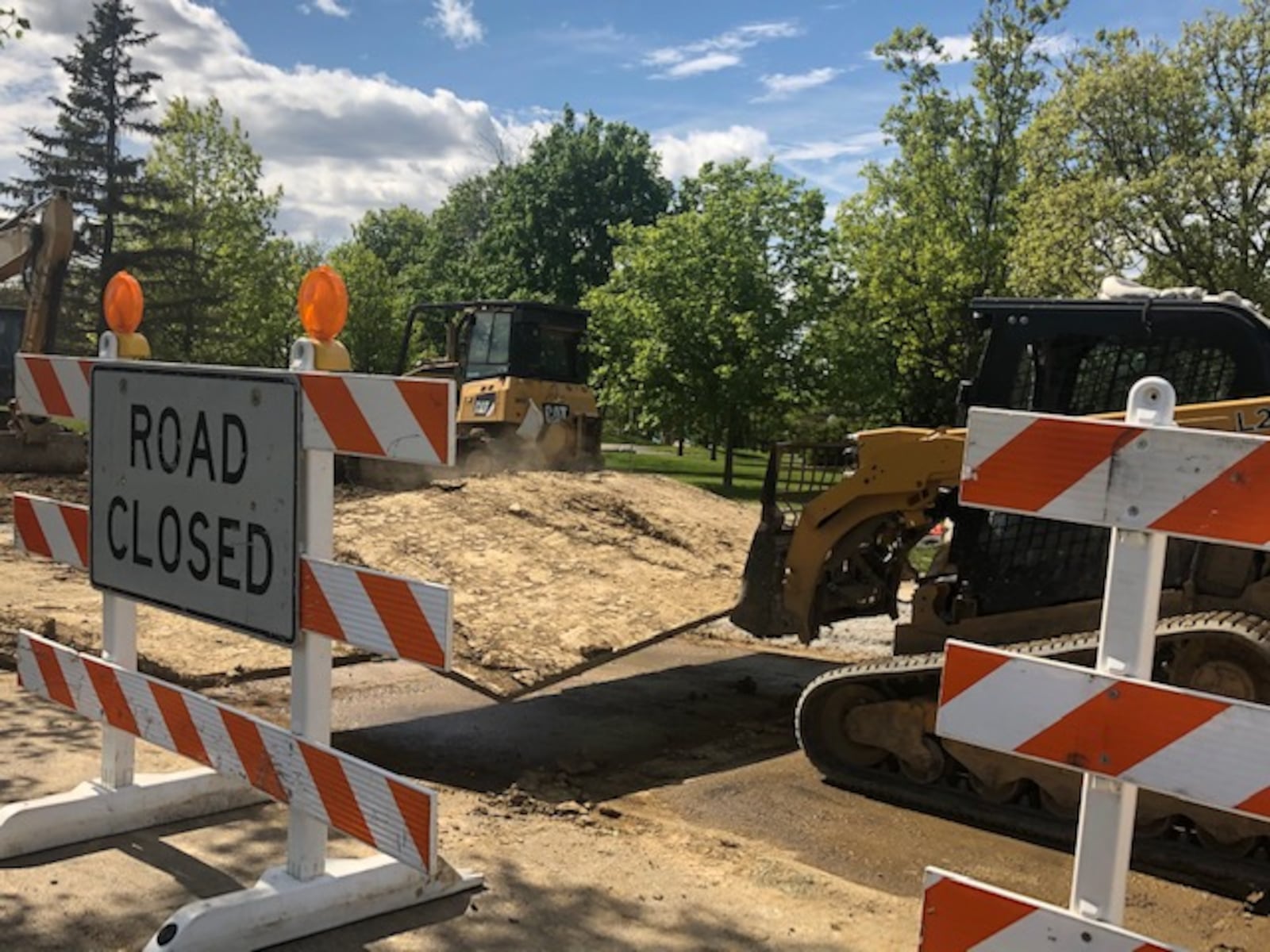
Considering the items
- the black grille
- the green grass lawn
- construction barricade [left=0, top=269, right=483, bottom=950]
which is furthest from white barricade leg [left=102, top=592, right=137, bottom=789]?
the green grass lawn

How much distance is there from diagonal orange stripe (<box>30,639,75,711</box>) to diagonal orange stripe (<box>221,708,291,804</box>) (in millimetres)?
1039

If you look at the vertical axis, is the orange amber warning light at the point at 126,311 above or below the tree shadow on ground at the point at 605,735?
above

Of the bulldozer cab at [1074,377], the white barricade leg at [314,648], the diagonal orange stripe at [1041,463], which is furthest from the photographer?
the bulldozer cab at [1074,377]

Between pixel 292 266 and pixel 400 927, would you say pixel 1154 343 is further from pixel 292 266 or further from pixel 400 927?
pixel 292 266

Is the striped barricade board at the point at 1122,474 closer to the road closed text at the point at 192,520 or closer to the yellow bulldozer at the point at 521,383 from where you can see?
the road closed text at the point at 192,520

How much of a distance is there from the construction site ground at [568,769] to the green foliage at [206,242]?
26639 millimetres

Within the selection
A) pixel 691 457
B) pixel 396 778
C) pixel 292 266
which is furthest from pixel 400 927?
pixel 691 457

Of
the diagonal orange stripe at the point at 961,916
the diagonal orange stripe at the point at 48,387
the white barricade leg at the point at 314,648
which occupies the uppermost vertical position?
the diagonal orange stripe at the point at 48,387

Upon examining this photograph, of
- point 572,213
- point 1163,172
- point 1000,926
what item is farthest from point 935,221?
point 1000,926

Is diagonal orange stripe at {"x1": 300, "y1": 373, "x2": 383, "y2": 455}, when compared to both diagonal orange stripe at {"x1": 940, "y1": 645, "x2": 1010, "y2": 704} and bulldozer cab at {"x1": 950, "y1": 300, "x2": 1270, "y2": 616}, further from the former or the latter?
bulldozer cab at {"x1": 950, "y1": 300, "x2": 1270, "y2": 616}

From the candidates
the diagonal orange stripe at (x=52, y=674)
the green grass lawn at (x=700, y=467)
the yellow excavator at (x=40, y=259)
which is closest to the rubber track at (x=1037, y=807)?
the diagonal orange stripe at (x=52, y=674)

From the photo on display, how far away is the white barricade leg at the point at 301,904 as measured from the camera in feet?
11.1

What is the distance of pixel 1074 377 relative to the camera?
19.6ft

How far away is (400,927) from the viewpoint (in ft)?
12.3
